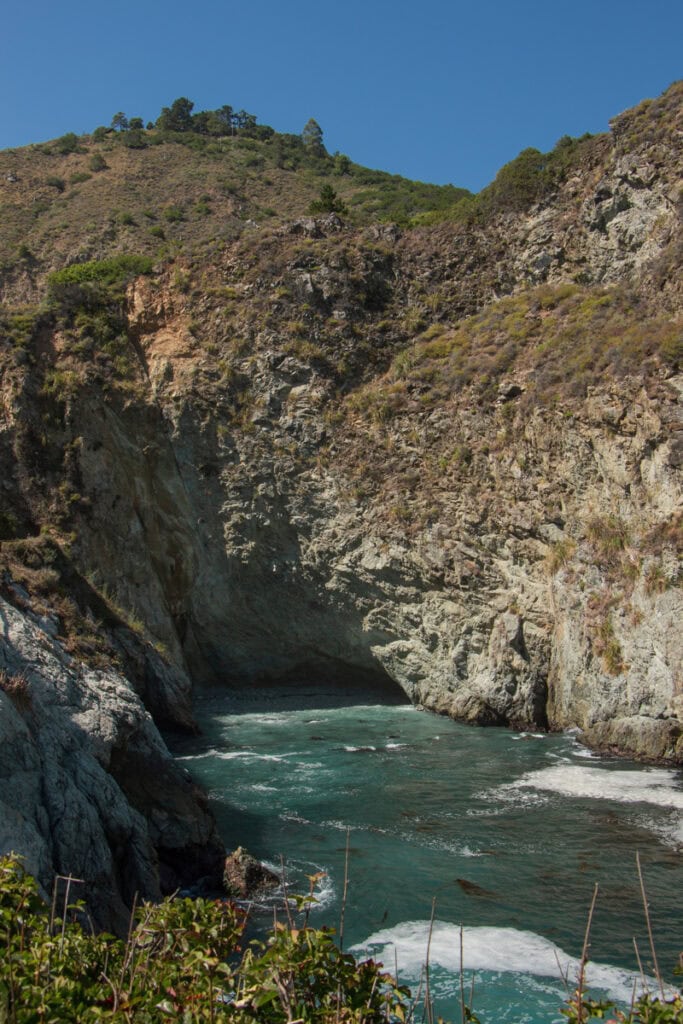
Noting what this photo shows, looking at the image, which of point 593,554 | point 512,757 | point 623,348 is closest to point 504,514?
point 593,554

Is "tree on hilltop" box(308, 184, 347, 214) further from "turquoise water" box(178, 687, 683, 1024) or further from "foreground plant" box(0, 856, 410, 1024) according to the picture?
A: "foreground plant" box(0, 856, 410, 1024)

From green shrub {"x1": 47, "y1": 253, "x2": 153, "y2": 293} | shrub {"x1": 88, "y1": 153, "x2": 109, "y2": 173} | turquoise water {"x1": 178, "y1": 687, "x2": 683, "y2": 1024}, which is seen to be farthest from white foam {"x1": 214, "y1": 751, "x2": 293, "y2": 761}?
shrub {"x1": 88, "y1": 153, "x2": 109, "y2": 173}

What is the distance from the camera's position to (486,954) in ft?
38.9

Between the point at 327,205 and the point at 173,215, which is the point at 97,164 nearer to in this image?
the point at 173,215

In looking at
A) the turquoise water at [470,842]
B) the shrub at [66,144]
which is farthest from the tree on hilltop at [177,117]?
the turquoise water at [470,842]

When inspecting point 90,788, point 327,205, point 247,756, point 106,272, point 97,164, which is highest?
point 97,164

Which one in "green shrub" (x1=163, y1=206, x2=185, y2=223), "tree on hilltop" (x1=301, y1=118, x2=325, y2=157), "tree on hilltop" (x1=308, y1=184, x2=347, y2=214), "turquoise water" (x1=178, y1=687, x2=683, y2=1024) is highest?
"tree on hilltop" (x1=301, y1=118, x2=325, y2=157)

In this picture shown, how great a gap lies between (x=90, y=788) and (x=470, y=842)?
25.8 ft

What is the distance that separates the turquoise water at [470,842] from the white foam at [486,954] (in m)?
0.03

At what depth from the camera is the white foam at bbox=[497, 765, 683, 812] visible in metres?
18.7

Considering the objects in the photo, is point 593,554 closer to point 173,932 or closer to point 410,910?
point 410,910

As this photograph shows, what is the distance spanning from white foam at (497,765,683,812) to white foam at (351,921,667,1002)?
733cm

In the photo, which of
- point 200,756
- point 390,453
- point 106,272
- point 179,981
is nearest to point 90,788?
point 179,981

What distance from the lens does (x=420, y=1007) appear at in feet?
33.9
